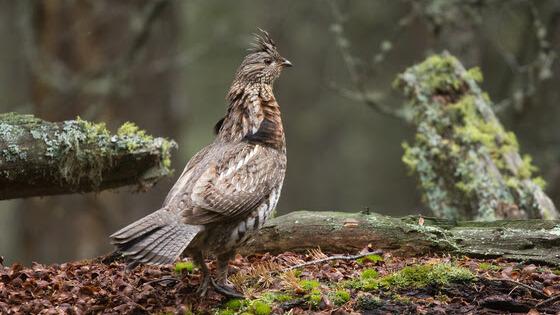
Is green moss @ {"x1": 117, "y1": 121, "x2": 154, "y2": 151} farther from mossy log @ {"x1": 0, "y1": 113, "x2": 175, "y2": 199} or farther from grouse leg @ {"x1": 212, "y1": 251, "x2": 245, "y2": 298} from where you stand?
grouse leg @ {"x1": 212, "y1": 251, "x2": 245, "y2": 298}

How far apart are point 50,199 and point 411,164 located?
231 inches

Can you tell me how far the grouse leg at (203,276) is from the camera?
509 centimetres

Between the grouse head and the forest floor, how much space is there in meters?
1.72

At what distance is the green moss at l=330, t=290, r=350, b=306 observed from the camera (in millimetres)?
4633

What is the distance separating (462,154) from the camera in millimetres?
7520

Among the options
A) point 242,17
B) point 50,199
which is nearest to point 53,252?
point 50,199

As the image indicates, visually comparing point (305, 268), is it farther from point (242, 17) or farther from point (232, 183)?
point (242, 17)

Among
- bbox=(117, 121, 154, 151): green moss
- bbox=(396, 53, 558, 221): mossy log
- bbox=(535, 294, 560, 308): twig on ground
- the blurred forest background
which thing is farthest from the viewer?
the blurred forest background

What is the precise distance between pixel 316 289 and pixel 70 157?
2.41 metres

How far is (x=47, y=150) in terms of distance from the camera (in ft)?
19.4

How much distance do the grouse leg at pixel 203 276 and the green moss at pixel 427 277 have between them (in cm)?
116

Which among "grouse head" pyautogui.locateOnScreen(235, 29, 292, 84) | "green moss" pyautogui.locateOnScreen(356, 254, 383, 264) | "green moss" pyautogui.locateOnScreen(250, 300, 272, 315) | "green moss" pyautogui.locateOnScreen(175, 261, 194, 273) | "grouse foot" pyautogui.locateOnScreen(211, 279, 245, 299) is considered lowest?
"green moss" pyautogui.locateOnScreen(250, 300, 272, 315)

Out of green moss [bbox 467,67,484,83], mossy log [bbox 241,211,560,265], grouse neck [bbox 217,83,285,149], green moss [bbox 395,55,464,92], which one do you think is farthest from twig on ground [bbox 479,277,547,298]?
green moss [bbox 467,67,484,83]

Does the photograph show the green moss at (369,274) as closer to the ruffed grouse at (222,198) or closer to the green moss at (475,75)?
the ruffed grouse at (222,198)
